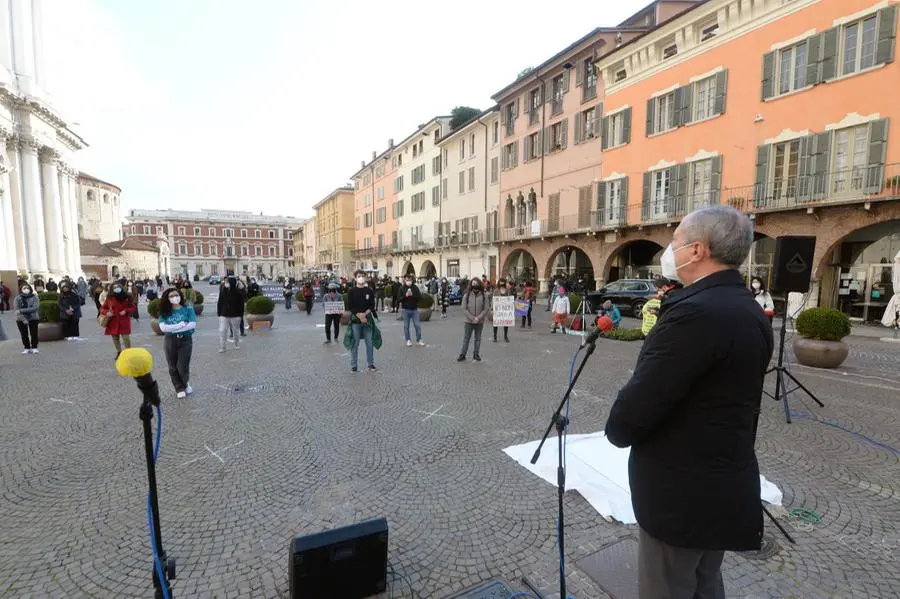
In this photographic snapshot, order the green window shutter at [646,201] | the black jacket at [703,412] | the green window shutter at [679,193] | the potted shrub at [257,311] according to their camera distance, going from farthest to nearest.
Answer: the green window shutter at [646,201] → the green window shutter at [679,193] → the potted shrub at [257,311] → the black jacket at [703,412]

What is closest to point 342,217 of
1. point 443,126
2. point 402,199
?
point 402,199

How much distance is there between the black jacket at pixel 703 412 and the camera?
4.96 feet

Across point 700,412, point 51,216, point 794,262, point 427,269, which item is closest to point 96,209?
point 51,216

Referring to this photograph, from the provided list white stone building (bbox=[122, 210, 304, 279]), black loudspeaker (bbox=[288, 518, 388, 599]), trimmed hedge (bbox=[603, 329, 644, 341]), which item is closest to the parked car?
trimmed hedge (bbox=[603, 329, 644, 341])

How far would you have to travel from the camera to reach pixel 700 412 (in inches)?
61.4

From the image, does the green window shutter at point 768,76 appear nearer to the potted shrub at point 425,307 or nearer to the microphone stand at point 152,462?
the potted shrub at point 425,307

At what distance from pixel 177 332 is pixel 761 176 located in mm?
19408

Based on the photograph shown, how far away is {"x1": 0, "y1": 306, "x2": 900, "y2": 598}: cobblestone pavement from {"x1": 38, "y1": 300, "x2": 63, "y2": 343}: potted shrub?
5.71 metres

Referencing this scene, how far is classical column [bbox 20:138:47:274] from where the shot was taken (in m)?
30.0

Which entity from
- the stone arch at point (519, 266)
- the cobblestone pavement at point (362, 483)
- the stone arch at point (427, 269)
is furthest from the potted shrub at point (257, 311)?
the stone arch at point (427, 269)

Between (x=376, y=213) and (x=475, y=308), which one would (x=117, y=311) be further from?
(x=376, y=213)

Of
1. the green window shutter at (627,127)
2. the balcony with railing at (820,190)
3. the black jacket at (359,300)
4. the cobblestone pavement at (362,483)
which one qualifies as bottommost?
the cobblestone pavement at (362,483)

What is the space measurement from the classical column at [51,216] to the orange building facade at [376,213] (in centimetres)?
2511

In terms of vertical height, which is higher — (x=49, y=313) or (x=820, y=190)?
(x=820, y=190)
